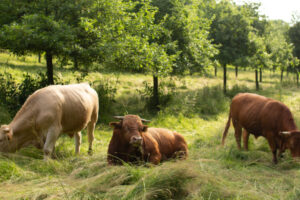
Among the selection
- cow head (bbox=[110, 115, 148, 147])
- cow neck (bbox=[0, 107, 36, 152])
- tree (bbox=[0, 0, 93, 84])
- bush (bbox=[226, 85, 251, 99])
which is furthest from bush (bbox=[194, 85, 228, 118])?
cow head (bbox=[110, 115, 148, 147])

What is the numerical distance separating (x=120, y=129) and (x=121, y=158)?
1.57 feet

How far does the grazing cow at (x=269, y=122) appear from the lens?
7105 millimetres

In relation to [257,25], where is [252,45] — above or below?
below

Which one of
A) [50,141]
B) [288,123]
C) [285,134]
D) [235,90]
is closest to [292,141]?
[285,134]

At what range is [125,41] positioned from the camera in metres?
10.7

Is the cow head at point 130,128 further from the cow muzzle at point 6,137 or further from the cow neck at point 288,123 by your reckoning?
the cow neck at point 288,123

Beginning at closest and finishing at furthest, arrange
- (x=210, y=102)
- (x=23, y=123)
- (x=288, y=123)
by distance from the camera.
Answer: (x=23, y=123) < (x=288, y=123) < (x=210, y=102)

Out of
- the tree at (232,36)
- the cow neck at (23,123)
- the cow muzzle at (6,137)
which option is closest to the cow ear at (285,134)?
the cow neck at (23,123)

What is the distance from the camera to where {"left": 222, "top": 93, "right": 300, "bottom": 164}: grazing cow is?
23.3 feet

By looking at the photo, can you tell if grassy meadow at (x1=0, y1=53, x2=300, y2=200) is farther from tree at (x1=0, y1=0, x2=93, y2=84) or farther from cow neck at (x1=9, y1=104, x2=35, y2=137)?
tree at (x1=0, y1=0, x2=93, y2=84)

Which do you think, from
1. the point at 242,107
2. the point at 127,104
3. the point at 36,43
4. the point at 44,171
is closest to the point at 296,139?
the point at 242,107

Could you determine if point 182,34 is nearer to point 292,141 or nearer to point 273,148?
point 273,148

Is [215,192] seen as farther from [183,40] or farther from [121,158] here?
[183,40]

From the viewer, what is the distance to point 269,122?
768 centimetres
